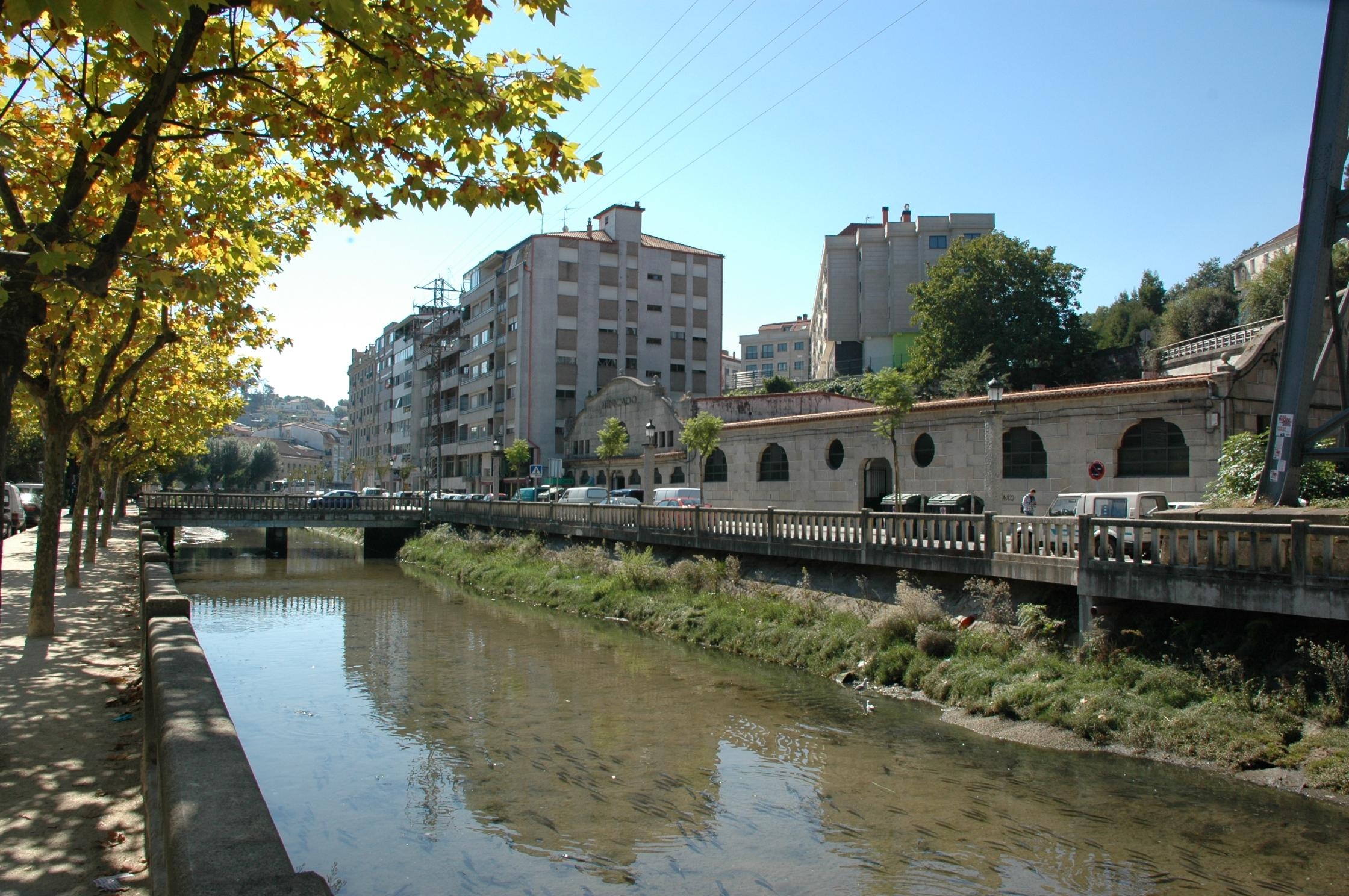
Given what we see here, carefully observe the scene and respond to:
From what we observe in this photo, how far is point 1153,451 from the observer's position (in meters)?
23.8

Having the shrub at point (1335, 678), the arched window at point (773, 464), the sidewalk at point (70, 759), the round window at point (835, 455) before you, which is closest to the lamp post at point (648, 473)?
the arched window at point (773, 464)

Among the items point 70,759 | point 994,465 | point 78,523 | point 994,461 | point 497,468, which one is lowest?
point 70,759

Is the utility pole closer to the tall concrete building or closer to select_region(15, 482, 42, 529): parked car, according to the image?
select_region(15, 482, 42, 529): parked car

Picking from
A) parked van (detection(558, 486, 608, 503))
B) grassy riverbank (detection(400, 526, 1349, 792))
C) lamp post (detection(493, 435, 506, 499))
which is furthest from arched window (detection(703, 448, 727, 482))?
lamp post (detection(493, 435, 506, 499))

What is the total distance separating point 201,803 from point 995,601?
13592 mm

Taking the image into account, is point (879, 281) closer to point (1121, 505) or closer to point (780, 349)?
point (780, 349)

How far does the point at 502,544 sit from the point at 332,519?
40.8 feet

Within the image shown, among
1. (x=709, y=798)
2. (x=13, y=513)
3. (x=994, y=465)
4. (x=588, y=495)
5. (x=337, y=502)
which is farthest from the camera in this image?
(x=337, y=502)

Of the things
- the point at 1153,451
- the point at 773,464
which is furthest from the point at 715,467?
the point at 1153,451

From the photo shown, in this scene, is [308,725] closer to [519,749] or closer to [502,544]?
[519,749]

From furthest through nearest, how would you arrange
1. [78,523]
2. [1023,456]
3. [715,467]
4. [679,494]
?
[715,467] → [679,494] → [1023,456] → [78,523]

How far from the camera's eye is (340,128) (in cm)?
856

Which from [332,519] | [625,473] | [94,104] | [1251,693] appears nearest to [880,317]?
[625,473]

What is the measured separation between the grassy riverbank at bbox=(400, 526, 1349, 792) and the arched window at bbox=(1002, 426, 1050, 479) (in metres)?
9.18
